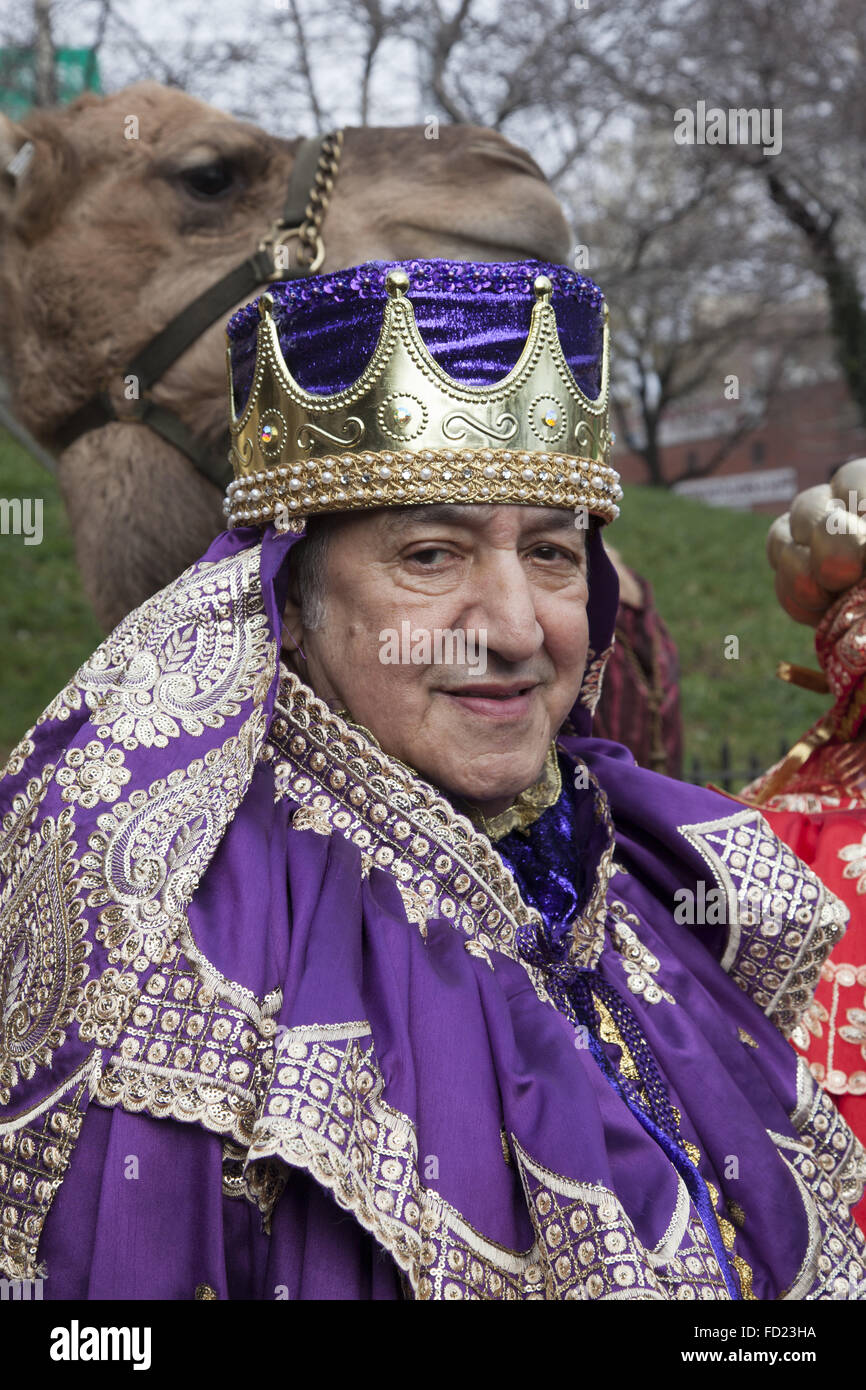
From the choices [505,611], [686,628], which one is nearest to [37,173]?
[505,611]

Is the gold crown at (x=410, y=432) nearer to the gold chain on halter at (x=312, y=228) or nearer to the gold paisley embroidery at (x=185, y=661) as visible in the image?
the gold paisley embroidery at (x=185, y=661)

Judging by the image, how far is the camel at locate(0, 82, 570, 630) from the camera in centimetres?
315

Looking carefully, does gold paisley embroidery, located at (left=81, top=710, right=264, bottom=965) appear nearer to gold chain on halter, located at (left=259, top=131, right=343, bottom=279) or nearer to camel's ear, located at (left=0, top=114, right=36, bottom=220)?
gold chain on halter, located at (left=259, top=131, right=343, bottom=279)

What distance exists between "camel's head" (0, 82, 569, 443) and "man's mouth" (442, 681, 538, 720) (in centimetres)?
154

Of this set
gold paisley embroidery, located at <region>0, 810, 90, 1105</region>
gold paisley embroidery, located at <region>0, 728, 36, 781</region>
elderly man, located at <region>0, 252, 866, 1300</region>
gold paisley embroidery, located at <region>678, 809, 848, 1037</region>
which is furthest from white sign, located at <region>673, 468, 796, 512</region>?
gold paisley embroidery, located at <region>0, 810, 90, 1105</region>

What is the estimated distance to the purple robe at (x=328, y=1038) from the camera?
1.51 m

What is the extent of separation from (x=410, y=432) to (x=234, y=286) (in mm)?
1492

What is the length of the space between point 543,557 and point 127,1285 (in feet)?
3.60

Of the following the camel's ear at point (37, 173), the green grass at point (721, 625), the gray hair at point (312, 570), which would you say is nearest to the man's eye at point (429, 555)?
the gray hair at point (312, 570)

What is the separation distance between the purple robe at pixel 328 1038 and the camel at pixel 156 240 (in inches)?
53.0

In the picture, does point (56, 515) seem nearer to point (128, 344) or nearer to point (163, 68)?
point (163, 68)

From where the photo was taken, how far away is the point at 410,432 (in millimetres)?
1825

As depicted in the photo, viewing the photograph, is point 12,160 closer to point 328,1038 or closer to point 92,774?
point 92,774

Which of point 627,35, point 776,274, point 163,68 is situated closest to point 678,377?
point 776,274
